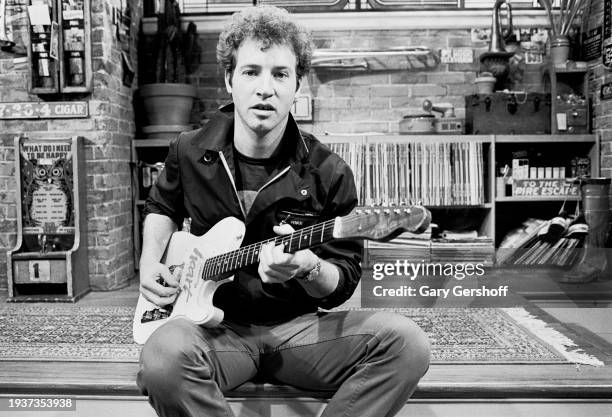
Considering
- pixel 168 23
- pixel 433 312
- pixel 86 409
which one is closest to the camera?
pixel 86 409

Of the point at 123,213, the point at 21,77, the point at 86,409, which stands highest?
the point at 21,77

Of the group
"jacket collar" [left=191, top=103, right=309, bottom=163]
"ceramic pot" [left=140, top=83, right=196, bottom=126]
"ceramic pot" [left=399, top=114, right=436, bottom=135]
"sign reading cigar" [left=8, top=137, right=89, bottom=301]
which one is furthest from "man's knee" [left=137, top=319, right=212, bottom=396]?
"ceramic pot" [left=399, top=114, right=436, bottom=135]

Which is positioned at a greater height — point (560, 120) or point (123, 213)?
point (560, 120)

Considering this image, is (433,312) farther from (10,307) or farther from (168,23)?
(168,23)

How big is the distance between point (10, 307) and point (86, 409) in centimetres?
139

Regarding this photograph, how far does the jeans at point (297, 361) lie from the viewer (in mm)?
1380

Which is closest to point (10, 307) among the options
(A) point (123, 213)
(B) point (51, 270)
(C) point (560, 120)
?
(B) point (51, 270)

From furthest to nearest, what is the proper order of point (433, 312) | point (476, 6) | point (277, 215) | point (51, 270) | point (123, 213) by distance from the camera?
point (476, 6)
point (123, 213)
point (51, 270)
point (433, 312)
point (277, 215)

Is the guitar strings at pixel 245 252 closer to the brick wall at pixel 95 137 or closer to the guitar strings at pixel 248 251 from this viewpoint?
the guitar strings at pixel 248 251

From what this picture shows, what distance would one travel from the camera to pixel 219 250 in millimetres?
1642

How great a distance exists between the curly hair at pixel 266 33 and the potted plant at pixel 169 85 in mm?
2215

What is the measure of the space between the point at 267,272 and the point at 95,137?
7.73ft

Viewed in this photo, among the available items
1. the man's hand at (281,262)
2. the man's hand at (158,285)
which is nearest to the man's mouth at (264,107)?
the man's hand at (281,262)

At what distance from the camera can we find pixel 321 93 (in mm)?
4262
